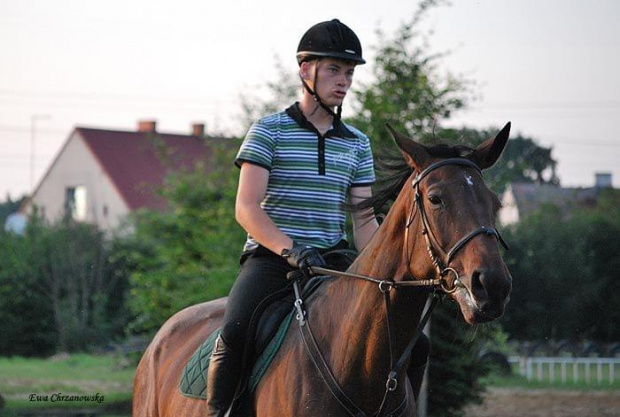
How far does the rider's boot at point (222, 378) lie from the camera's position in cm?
517

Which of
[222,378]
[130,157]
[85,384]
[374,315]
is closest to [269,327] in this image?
[222,378]

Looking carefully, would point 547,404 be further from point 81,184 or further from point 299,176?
point 81,184

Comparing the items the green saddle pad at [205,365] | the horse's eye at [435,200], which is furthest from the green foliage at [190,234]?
the horse's eye at [435,200]

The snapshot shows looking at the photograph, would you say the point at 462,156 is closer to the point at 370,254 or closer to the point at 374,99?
the point at 370,254

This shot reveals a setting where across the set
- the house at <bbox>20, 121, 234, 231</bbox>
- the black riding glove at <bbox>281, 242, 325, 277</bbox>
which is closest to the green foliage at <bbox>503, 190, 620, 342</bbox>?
the house at <bbox>20, 121, 234, 231</bbox>

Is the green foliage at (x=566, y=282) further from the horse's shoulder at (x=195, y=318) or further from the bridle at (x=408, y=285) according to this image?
the bridle at (x=408, y=285)

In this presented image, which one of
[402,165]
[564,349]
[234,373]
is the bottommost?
[564,349]

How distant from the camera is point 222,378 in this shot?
518 centimetres

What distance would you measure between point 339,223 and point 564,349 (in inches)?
877

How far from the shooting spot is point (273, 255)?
5.38m

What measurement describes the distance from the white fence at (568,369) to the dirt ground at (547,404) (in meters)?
2.93

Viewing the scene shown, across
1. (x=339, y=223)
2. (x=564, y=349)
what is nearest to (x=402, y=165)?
(x=339, y=223)

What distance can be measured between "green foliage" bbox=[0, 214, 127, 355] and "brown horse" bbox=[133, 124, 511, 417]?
2591cm

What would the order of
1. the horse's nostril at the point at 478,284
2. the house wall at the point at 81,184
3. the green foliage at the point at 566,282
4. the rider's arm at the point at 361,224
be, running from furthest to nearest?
1. the house wall at the point at 81,184
2. the green foliage at the point at 566,282
3. the rider's arm at the point at 361,224
4. the horse's nostril at the point at 478,284
